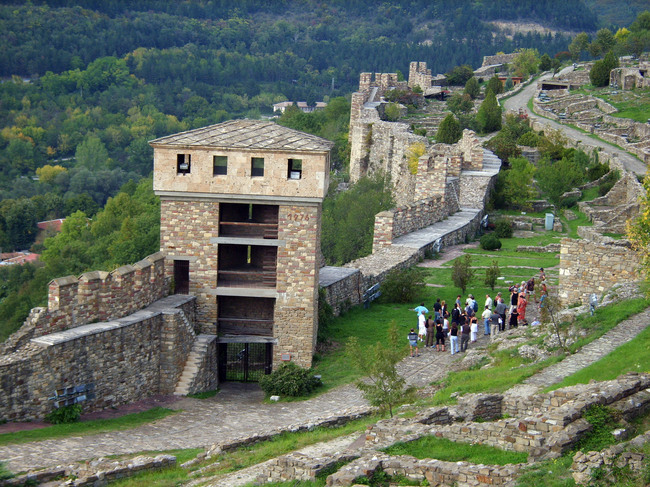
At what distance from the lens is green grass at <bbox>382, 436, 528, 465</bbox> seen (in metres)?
12.9

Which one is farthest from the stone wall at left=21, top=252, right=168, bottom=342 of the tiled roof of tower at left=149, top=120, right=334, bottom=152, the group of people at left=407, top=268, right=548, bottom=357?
the group of people at left=407, top=268, right=548, bottom=357

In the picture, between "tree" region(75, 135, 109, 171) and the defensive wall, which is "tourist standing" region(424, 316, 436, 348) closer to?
the defensive wall

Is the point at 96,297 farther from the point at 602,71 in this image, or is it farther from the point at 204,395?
the point at 602,71

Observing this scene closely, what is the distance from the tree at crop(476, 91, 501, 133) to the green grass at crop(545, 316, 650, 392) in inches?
1497

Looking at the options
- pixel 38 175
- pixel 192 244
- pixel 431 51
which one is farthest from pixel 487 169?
pixel 431 51

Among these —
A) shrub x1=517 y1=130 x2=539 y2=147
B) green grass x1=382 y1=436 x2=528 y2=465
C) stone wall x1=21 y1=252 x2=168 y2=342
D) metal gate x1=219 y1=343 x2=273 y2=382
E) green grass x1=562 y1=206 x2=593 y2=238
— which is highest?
green grass x1=382 y1=436 x2=528 y2=465

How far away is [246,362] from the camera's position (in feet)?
76.2

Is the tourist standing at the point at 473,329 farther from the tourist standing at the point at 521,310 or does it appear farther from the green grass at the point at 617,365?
the green grass at the point at 617,365

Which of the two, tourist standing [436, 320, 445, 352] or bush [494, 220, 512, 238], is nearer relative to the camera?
→ tourist standing [436, 320, 445, 352]

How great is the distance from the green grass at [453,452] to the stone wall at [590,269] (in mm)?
8569

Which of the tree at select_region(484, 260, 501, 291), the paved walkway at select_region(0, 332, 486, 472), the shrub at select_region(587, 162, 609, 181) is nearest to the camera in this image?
the paved walkway at select_region(0, 332, 486, 472)

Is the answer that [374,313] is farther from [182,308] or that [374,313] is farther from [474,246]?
[474,246]

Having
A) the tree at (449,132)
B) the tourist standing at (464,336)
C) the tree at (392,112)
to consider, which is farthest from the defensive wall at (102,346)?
the tree at (392,112)

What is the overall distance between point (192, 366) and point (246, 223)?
3.48 meters
